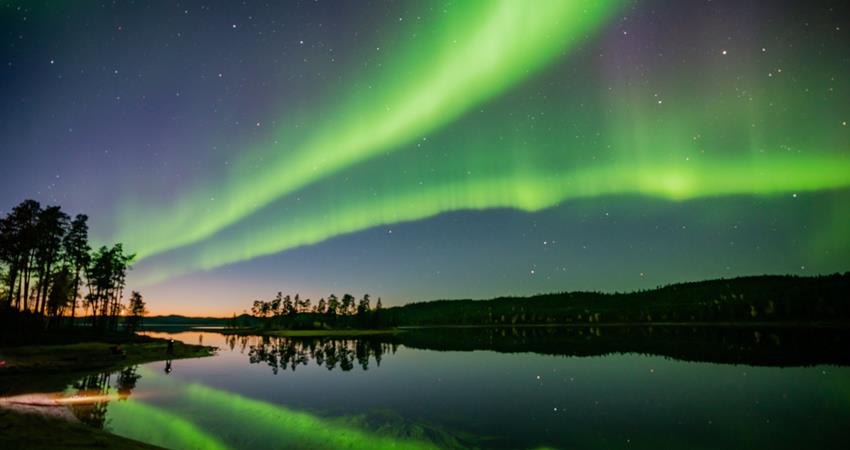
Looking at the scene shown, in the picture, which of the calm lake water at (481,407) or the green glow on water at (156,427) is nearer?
the green glow on water at (156,427)

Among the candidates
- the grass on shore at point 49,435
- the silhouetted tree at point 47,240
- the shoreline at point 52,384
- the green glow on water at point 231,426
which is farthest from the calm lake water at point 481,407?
the silhouetted tree at point 47,240

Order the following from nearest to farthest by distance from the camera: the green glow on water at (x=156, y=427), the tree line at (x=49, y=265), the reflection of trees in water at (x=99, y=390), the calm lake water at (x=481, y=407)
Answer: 1. the green glow on water at (x=156, y=427)
2. the calm lake water at (x=481, y=407)
3. the reflection of trees in water at (x=99, y=390)
4. the tree line at (x=49, y=265)

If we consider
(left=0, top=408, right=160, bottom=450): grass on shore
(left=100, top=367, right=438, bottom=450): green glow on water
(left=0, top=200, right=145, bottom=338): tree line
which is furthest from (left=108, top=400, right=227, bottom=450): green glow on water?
(left=0, top=200, right=145, bottom=338): tree line

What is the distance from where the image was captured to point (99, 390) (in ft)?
94.8

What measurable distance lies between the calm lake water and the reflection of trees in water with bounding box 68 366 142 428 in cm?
13

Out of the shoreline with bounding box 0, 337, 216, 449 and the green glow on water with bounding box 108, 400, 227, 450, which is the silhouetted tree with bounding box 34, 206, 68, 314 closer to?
the shoreline with bounding box 0, 337, 216, 449

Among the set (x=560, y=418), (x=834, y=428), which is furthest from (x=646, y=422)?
(x=834, y=428)

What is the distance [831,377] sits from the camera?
3769 centimetres

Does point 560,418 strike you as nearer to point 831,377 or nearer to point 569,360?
point 831,377

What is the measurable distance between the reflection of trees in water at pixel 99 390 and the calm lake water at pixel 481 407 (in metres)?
0.13

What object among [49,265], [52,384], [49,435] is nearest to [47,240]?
[49,265]

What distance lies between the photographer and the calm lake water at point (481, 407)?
19.4m

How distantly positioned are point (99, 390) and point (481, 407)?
24.7 metres

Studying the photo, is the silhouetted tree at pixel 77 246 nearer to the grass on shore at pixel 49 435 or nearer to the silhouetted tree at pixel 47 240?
the silhouetted tree at pixel 47 240
